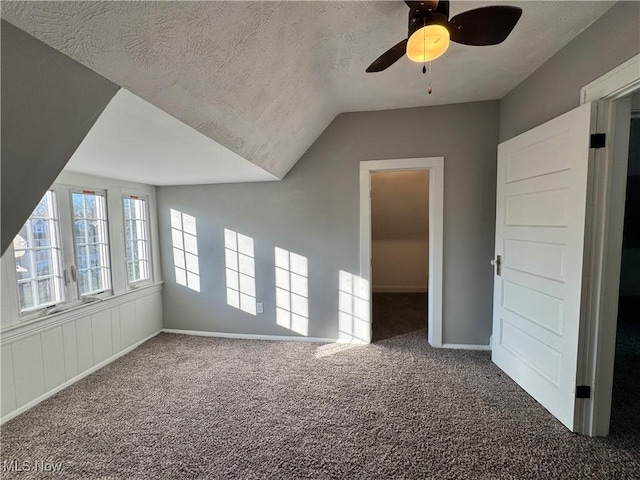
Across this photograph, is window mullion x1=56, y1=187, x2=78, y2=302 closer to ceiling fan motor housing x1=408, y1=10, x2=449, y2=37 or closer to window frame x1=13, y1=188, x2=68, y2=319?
window frame x1=13, y1=188, x2=68, y2=319

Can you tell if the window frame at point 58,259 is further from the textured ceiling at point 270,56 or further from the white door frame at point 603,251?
the white door frame at point 603,251

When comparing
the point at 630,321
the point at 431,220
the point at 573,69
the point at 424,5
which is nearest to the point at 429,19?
the point at 424,5

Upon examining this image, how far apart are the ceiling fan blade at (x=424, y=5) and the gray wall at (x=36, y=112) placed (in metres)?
1.28

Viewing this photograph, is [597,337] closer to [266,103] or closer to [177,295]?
[266,103]

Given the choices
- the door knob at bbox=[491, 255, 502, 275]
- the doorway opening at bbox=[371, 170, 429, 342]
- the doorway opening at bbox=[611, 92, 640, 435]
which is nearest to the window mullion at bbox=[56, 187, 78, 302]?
the doorway opening at bbox=[371, 170, 429, 342]

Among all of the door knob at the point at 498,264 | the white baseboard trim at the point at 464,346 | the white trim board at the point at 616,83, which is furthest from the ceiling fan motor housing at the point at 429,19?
the white baseboard trim at the point at 464,346

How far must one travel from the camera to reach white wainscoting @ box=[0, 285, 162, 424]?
1970 millimetres

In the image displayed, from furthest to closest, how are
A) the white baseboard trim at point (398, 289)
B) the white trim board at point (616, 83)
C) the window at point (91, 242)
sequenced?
the white baseboard trim at point (398, 289) < the window at point (91, 242) < the white trim board at point (616, 83)

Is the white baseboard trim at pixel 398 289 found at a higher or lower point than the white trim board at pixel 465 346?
lower

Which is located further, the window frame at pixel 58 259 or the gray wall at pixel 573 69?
the window frame at pixel 58 259

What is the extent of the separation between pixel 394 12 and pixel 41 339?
3.37m

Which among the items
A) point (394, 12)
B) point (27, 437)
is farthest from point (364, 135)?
point (27, 437)

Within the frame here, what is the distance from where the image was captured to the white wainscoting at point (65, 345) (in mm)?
1970

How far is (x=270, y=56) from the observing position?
55.6 inches
